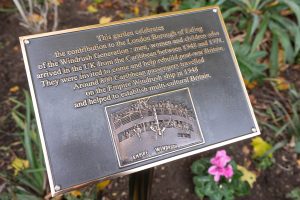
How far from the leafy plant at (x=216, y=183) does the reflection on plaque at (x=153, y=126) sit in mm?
556

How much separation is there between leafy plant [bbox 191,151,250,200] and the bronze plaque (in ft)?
1.73

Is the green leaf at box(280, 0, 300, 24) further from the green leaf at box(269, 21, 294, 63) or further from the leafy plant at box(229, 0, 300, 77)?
the green leaf at box(269, 21, 294, 63)

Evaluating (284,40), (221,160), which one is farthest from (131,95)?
(284,40)

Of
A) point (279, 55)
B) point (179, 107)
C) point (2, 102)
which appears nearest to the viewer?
point (179, 107)

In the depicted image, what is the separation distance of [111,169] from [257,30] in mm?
2011

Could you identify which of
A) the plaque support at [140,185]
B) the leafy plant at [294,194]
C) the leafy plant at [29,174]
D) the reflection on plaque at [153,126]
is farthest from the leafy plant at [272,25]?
the leafy plant at [29,174]

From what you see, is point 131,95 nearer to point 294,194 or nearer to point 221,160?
point 221,160

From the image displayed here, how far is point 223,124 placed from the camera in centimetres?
126

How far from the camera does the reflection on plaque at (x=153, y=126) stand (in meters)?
1.13

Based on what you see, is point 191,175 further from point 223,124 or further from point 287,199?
point 223,124

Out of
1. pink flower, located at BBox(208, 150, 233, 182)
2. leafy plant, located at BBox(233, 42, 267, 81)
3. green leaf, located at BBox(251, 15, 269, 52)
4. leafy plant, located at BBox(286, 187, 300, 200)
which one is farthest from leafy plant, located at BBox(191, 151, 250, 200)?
green leaf, located at BBox(251, 15, 269, 52)

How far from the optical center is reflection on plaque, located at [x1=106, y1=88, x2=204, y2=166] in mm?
1131

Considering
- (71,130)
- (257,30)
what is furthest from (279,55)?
(71,130)

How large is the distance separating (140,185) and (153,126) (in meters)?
0.33
